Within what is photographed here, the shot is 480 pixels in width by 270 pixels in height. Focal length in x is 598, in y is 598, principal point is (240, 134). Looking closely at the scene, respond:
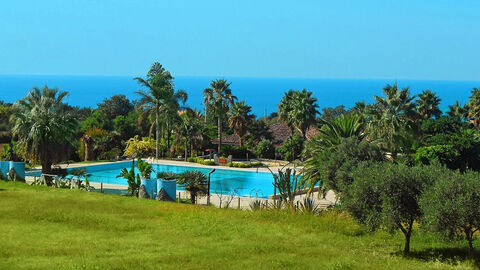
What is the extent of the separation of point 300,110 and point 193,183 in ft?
79.9

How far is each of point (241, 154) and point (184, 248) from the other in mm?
36659

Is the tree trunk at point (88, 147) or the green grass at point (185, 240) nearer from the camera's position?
the green grass at point (185, 240)

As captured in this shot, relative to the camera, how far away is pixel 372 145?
24922mm

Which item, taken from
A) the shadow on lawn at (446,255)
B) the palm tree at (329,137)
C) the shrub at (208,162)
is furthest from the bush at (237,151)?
the shadow on lawn at (446,255)

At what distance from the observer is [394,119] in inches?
1644

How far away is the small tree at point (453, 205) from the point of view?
52.7ft

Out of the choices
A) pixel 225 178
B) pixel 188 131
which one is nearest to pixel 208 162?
pixel 188 131

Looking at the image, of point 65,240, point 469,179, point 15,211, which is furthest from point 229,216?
point 469,179

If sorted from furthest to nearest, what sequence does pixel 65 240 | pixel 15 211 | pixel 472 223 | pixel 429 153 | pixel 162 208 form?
pixel 429 153, pixel 162 208, pixel 15 211, pixel 65 240, pixel 472 223

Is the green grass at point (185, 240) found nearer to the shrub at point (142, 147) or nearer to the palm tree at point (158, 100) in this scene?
the palm tree at point (158, 100)

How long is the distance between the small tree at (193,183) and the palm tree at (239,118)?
26716 mm

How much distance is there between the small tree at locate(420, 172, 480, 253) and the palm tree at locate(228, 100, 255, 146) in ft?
138

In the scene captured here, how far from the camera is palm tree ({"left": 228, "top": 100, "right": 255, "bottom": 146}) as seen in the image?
58.3 m

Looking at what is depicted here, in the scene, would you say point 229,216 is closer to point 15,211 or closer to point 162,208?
point 162,208
